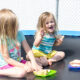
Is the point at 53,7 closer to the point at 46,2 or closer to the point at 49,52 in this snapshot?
the point at 46,2

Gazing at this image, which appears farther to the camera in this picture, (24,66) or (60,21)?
(60,21)

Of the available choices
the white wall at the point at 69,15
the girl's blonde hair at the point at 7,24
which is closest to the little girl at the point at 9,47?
the girl's blonde hair at the point at 7,24

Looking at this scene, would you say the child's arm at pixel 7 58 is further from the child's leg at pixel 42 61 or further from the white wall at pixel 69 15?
the white wall at pixel 69 15

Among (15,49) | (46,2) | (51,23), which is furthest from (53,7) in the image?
(15,49)

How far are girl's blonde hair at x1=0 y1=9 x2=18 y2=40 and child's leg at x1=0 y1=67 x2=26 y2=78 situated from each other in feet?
0.84

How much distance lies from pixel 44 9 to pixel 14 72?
2.55 m

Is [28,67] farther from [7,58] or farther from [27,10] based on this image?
[27,10]

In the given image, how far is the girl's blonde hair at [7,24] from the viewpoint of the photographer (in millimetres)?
2117

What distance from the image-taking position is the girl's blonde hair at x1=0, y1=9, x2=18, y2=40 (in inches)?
83.4

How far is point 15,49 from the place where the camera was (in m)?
2.19

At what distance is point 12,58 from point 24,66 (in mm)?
125

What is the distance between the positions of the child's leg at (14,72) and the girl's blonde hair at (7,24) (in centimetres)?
26

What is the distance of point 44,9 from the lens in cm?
449

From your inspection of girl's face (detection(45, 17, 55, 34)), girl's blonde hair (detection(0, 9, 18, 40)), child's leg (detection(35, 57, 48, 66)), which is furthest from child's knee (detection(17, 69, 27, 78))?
girl's face (detection(45, 17, 55, 34))
